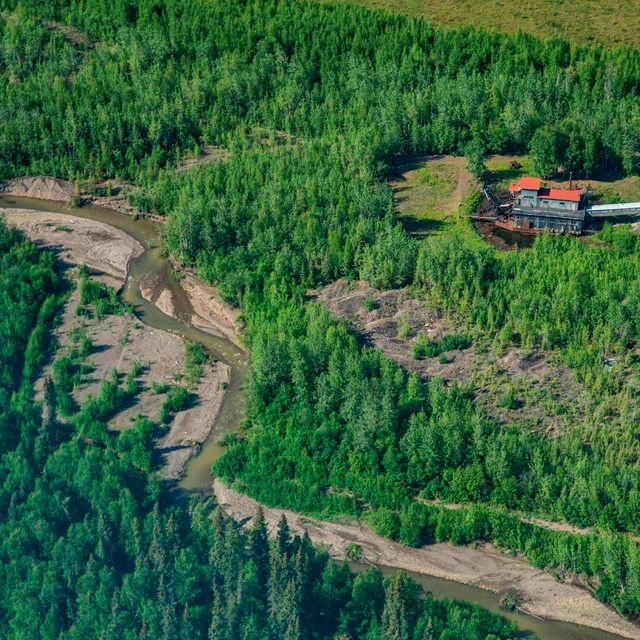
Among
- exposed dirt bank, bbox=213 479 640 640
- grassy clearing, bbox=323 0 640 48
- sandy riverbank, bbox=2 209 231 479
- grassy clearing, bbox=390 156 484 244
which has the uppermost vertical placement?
grassy clearing, bbox=323 0 640 48

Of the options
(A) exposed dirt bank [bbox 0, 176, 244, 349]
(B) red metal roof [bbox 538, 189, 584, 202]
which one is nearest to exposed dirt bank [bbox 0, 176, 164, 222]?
(A) exposed dirt bank [bbox 0, 176, 244, 349]

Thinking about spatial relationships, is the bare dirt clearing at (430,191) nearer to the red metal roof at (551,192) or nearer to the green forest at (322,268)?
the green forest at (322,268)

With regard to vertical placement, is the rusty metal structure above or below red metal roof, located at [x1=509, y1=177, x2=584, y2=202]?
below

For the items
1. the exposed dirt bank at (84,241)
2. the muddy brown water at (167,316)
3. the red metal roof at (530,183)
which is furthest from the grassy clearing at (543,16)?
the exposed dirt bank at (84,241)

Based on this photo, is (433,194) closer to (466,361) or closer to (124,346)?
(466,361)

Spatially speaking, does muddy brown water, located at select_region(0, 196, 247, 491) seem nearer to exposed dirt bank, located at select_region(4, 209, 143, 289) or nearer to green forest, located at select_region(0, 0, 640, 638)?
exposed dirt bank, located at select_region(4, 209, 143, 289)

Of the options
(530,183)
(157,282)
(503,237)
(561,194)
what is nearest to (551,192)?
(561,194)

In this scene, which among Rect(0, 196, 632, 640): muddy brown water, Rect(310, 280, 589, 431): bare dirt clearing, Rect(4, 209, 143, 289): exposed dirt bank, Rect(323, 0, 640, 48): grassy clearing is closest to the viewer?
Rect(0, 196, 632, 640): muddy brown water
